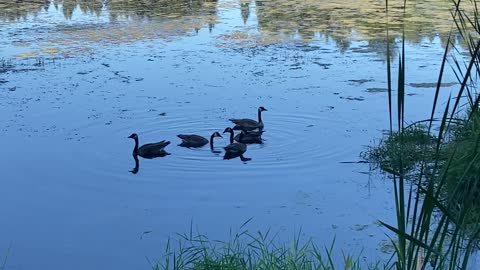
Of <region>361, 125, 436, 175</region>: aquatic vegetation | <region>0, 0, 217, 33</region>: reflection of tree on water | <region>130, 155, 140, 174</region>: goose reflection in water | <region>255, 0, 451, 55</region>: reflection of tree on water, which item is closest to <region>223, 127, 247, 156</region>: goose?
<region>130, 155, 140, 174</region>: goose reflection in water

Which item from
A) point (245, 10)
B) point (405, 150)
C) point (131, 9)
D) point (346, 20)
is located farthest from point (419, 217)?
point (131, 9)

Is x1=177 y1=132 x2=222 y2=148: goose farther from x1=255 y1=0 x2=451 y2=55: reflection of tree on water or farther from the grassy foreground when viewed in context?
x1=255 y1=0 x2=451 y2=55: reflection of tree on water

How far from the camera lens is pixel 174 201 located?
4.45m

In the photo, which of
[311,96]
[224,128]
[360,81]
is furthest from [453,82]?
[224,128]

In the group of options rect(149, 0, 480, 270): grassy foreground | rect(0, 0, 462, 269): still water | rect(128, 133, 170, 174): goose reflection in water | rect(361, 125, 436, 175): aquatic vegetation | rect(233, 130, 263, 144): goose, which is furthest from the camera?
rect(233, 130, 263, 144): goose

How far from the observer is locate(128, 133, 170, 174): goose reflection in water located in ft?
17.3

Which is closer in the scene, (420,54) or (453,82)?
(453,82)

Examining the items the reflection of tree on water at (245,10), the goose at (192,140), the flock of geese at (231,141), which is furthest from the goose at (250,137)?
the reflection of tree on water at (245,10)

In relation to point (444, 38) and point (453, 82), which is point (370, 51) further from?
point (453, 82)

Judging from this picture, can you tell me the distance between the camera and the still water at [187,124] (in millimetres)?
4035

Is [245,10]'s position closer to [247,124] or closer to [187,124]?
[187,124]

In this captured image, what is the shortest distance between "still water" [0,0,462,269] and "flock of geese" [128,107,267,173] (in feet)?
0.21

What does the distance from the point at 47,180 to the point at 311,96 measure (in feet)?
9.17

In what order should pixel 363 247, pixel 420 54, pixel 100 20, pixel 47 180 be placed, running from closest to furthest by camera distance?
pixel 363 247
pixel 47 180
pixel 420 54
pixel 100 20
